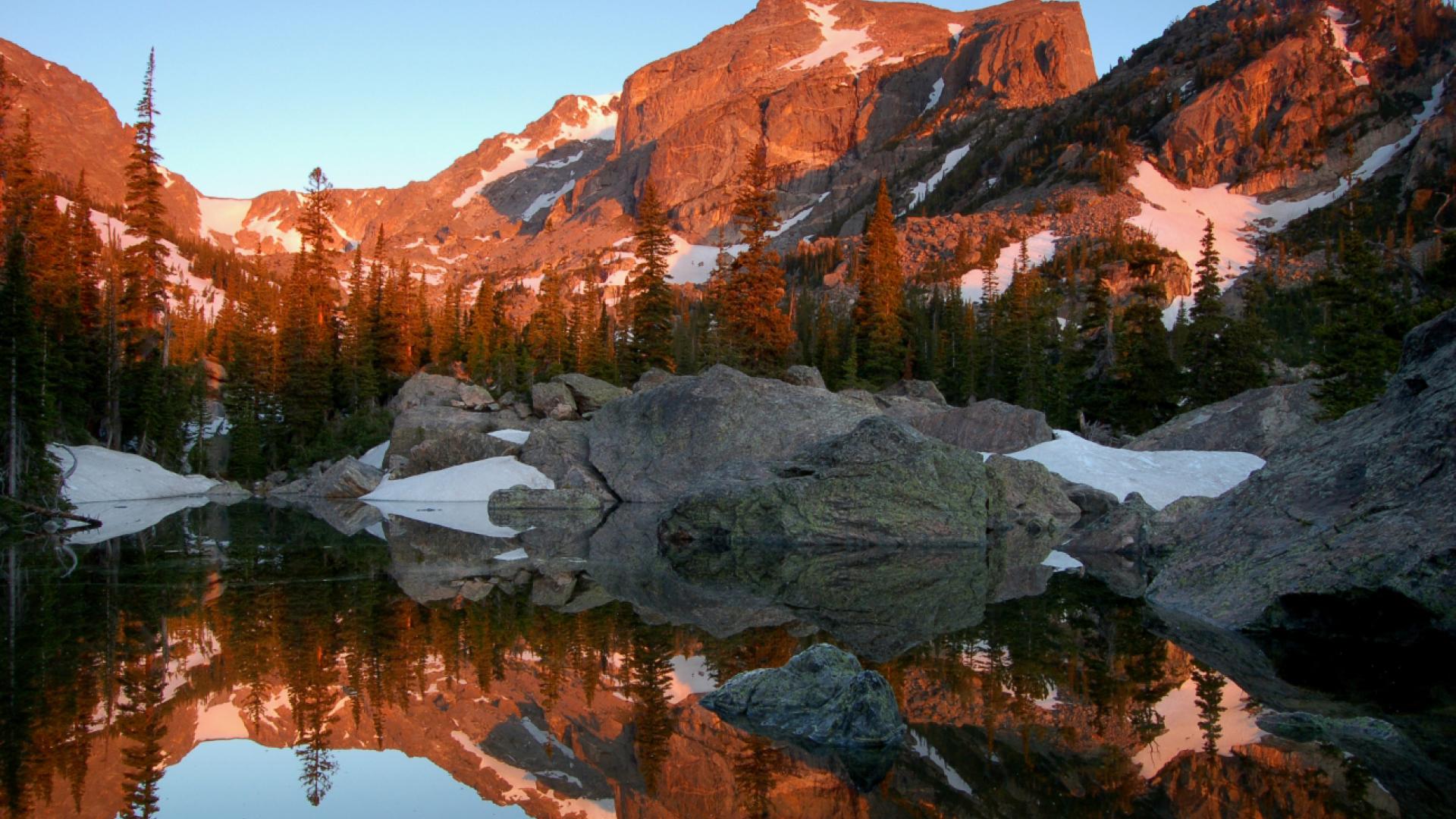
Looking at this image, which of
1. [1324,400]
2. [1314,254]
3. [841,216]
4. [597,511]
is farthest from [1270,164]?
[597,511]

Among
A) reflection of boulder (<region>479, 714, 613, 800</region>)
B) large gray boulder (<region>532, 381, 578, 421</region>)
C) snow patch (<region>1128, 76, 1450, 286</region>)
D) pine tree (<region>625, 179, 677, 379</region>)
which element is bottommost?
reflection of boulder (<region>479, 714, 613, 800</region>)

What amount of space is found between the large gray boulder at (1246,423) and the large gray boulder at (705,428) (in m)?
9.69

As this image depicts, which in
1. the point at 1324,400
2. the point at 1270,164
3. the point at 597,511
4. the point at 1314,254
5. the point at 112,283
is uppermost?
the point at 1270,164

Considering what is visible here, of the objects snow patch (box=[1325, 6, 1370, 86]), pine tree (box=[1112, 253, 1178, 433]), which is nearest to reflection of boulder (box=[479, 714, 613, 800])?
pine tree (box=[1112, 253, 1178, 433])

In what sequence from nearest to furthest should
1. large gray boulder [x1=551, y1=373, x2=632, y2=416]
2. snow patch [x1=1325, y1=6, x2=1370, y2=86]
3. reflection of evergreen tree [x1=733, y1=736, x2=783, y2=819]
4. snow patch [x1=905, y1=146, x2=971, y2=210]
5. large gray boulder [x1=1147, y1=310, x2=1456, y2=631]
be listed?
reflection of evergreen tree [x1=733, y1=736, x2=783, y2=819] < large gray boulder [x1=1147, y1=310, x2=1456, y2=631] < large gray boulder [x1=551, y1=373, x2=632, y2=416] < snow patch [x1=1325, y1=6, x2=1370, y2=86] < snow patch [x1=905, y1=146, x2=971, y2=210]

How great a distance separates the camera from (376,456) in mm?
35562

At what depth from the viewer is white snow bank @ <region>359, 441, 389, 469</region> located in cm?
3462

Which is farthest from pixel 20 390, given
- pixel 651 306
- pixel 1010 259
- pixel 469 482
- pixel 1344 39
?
pixel 1344 39

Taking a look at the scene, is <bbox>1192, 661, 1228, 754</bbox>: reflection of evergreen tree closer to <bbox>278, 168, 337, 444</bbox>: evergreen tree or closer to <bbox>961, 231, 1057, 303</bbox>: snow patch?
<bbox>278, 168, 337, 444</bbox>: evergreen tree

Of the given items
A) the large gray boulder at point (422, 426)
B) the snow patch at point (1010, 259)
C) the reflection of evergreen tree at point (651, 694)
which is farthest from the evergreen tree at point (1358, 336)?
the snow patch at point (1010, 259)

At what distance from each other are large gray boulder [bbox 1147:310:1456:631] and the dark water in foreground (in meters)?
0.85

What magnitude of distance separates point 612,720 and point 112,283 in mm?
39247

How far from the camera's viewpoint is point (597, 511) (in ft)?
73.2

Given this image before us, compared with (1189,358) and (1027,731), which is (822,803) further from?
(1189,358)
